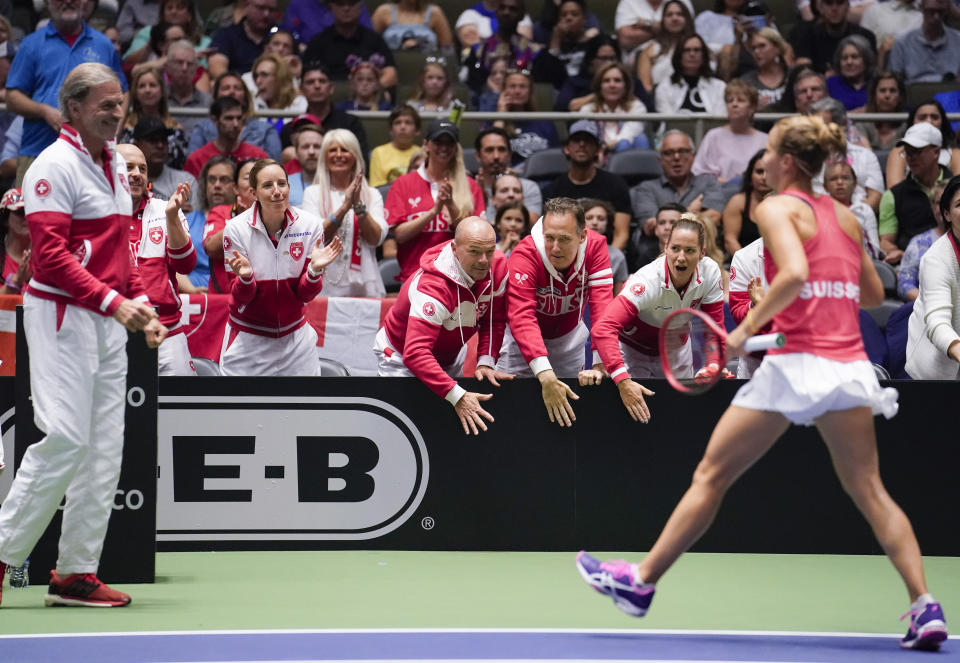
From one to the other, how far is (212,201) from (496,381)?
3.12 m

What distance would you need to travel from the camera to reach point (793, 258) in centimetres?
442

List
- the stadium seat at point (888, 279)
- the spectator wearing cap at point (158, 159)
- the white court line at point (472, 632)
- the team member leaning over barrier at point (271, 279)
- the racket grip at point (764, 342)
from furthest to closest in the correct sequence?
the stadium seat at point (888, 279) < the spectator wearing cap at point (158, 159) < the team member leaning over barrier at point (271, 279) < the white court line at point (472, 632) < the racket grip at point (764, 342)

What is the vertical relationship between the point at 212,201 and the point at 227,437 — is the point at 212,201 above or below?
above

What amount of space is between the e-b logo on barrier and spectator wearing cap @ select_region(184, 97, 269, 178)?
3.36 meters

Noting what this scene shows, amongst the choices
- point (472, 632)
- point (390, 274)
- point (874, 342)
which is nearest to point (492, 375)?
point (472, 632)

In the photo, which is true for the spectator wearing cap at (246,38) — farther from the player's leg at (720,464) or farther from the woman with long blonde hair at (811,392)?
the player's leg at (720,464)

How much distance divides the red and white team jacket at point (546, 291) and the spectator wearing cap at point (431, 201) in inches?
63.0

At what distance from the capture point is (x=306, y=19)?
1269cm

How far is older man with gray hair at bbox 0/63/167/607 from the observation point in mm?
5117

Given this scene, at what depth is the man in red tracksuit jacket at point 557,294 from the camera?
6809 millimetres

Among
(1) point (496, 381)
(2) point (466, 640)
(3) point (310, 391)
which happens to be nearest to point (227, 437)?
(3) point (310, 391)

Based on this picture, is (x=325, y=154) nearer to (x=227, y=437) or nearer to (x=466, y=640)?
(x=227, y=437)

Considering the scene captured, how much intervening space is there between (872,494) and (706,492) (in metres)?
0.59

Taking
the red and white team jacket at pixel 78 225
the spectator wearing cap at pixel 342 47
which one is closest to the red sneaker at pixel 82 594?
the red and white team jacket at pixel 78 225
